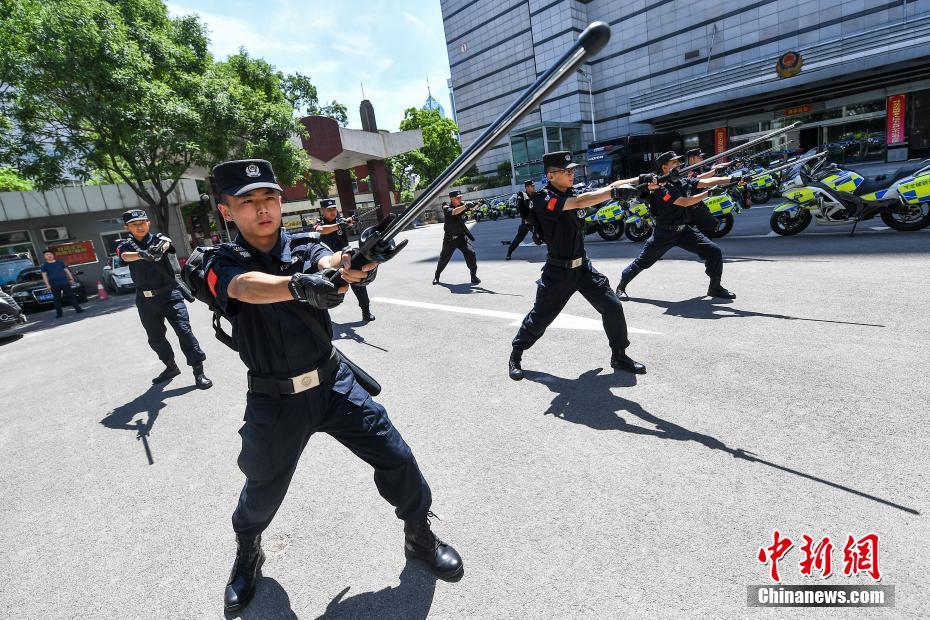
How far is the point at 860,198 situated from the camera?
823 cm

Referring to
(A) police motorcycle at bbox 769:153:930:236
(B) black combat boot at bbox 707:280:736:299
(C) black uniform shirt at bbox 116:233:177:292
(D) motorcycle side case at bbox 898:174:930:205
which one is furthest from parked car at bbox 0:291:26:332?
(D) motorcycle side case at bbox 898:174:930:205

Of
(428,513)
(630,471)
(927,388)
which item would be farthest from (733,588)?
(927,388)

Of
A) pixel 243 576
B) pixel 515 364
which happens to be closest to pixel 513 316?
pixel 515 364

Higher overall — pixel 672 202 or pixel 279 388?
→ pixel 672 202

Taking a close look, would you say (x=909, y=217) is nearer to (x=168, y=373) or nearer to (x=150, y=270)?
(x=150, y=270)

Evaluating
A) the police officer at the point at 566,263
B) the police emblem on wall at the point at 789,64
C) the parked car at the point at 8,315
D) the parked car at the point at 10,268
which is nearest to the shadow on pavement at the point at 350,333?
the police officer at the point at 566,263

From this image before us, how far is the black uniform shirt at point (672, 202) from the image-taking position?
5.65m

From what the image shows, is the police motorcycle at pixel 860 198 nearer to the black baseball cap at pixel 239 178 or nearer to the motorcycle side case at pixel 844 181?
the motorcycle side case at pixel 844 181

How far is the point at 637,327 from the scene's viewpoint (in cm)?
530

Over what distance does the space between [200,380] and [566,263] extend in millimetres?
4253

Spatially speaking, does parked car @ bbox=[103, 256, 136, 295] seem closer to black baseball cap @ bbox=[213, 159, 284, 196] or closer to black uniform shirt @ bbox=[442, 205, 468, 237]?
black uniform shirt @ bbox=[442, 205, 468, 237]

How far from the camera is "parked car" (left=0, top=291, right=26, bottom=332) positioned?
9.82 m

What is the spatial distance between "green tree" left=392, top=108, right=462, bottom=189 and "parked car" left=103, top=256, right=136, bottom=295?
36.4 m

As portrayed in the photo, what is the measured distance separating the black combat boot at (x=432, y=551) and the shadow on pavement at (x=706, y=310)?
429 cm
